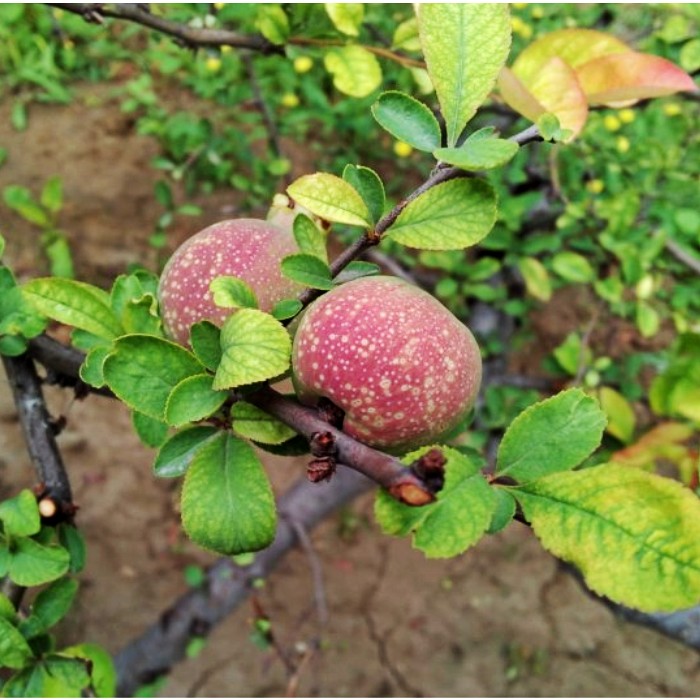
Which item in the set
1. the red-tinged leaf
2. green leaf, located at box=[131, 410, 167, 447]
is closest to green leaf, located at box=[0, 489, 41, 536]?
green leaf, located at box=[131, 410, 167, 447]

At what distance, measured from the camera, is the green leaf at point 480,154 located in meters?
0.54

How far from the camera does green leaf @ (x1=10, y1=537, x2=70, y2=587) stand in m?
0.78

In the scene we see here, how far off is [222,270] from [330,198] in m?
0.13

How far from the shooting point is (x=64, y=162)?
8.32 ft

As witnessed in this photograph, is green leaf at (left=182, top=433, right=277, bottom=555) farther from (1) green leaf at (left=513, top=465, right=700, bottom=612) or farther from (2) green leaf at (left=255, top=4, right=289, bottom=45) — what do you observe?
(2) green leaf at (left=255, top=4, right=289, bottom=45)

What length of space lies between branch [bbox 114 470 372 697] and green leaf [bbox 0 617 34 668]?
103cm

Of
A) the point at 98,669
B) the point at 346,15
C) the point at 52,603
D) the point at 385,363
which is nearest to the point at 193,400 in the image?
the point at 385,363

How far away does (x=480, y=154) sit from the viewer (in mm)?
552

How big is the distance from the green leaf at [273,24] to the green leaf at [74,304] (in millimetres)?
469

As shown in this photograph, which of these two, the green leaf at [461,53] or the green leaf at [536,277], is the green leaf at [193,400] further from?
the green leaf at [536,277]

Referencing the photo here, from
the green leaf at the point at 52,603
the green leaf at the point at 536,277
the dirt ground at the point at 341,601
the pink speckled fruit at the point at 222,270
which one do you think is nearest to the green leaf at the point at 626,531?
the pink speckled fruit at the point at 222,270

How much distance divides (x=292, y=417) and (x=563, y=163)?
1.69 m

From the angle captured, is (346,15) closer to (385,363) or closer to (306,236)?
(306,236)

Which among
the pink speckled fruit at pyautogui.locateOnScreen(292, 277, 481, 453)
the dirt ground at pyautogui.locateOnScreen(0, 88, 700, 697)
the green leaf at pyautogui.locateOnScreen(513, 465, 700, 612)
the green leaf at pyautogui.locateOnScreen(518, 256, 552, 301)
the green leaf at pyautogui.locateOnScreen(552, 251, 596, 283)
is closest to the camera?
the green leaf at pyautogui.locateOnScreen(513, 465, 700, 612)
